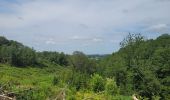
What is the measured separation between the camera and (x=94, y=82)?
33.2m

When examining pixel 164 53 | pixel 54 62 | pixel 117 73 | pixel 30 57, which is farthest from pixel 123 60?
pixel 54 62

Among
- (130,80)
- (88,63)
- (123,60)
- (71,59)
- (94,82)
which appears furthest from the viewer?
(71,59)

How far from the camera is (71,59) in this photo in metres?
93.6

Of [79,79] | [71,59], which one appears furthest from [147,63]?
[71,59]

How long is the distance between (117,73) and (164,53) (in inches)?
337

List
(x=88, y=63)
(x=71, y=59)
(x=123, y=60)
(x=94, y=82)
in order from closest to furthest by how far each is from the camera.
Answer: (x=94, y=82) → (x=123, y=60) → (x=88, y=63) → (x=71, y=59)

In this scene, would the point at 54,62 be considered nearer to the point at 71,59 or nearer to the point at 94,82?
the point at 71,59

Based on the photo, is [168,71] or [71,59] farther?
[71,59]

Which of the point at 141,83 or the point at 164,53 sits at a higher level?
the point at 164,53

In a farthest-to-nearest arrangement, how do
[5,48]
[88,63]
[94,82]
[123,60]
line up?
[5,48] → [88,63] → [123,60] → [94,82]

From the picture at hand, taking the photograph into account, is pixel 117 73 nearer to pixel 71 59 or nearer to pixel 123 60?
pixel 123 60

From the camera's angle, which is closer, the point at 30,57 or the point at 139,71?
the point at 139,71

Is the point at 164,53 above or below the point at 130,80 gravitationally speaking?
above

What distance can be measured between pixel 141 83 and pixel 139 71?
6.21ft
